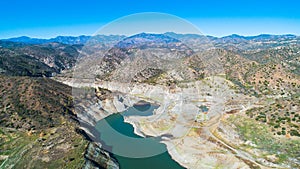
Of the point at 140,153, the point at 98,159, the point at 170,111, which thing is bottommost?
the point at 98,159

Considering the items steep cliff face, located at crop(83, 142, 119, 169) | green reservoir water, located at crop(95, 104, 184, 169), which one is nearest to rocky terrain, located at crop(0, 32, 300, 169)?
steep cliff face, located at crop(83, 142, 119, 169)

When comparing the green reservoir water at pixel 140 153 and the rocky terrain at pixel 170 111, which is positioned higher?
the rocky terrain at pixel 170 111

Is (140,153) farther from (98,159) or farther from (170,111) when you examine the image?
(170,111)

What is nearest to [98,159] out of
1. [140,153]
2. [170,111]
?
[140,153]

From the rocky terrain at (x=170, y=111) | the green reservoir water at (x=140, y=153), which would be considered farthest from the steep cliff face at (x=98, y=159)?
the green reservoir water at (x=140, y=153)

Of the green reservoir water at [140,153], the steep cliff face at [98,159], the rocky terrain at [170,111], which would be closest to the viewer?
the steep cliff face at [98,159]

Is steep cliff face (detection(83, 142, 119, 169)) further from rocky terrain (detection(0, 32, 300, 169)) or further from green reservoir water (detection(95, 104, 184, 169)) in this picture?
green reservoir water (detection(95, 104, 184, 169))

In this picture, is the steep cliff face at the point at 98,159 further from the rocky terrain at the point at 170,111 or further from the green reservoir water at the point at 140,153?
the green reservoir water at the point at 140,153

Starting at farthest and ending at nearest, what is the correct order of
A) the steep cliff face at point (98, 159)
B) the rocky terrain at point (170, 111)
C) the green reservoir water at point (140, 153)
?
1. the green reservoir water at point (140, 153)
2. the rocky terrain at point (170, 111)
3. the steep cliff face at point (98, 159)

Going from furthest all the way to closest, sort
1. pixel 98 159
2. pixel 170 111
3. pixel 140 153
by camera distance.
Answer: pixel 140 153 < pixel 98 159 < pixel 170 111

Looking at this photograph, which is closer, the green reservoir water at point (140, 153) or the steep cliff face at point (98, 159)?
the steep cliff face at point (98, 159)

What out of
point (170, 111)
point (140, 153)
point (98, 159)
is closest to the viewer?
point (170, 111)
